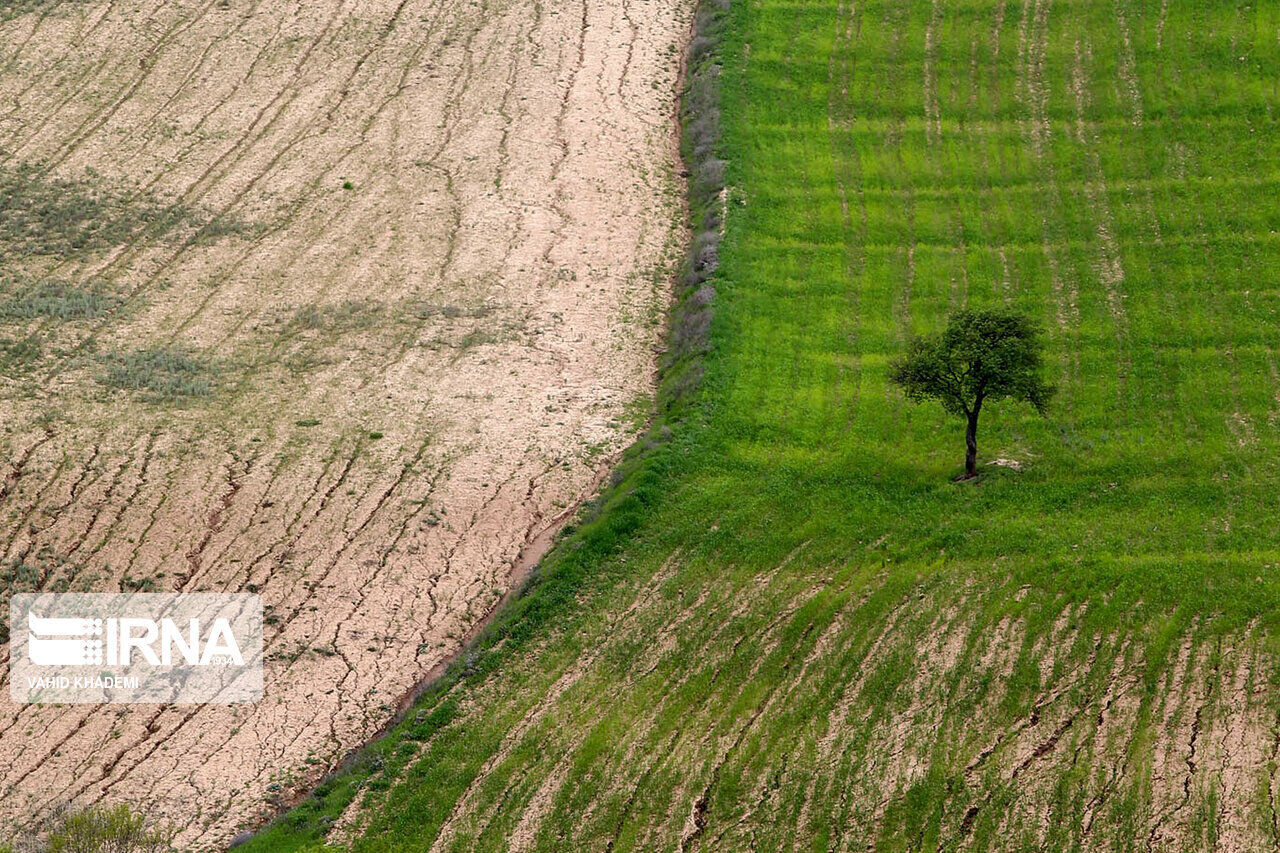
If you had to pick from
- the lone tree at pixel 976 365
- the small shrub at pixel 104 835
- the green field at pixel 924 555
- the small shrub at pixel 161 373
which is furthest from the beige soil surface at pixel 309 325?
the lone tree at pixel 976 365

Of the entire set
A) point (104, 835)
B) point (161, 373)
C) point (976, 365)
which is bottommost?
point (104, 835)

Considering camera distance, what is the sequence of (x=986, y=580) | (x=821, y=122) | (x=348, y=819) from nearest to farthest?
(x=348, y=819) → (x=986, y=580) → (x=821, y=122)

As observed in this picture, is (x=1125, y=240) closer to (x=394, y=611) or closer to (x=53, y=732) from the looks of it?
(x=394, y=611)

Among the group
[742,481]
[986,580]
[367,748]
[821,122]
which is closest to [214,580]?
[367,748]

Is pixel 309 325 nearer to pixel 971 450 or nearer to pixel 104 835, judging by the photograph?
pixel 971 450

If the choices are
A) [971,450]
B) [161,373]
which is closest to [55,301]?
[161,373]

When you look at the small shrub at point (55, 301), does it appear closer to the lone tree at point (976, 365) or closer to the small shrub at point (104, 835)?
the small shrub at point (104, 835)
